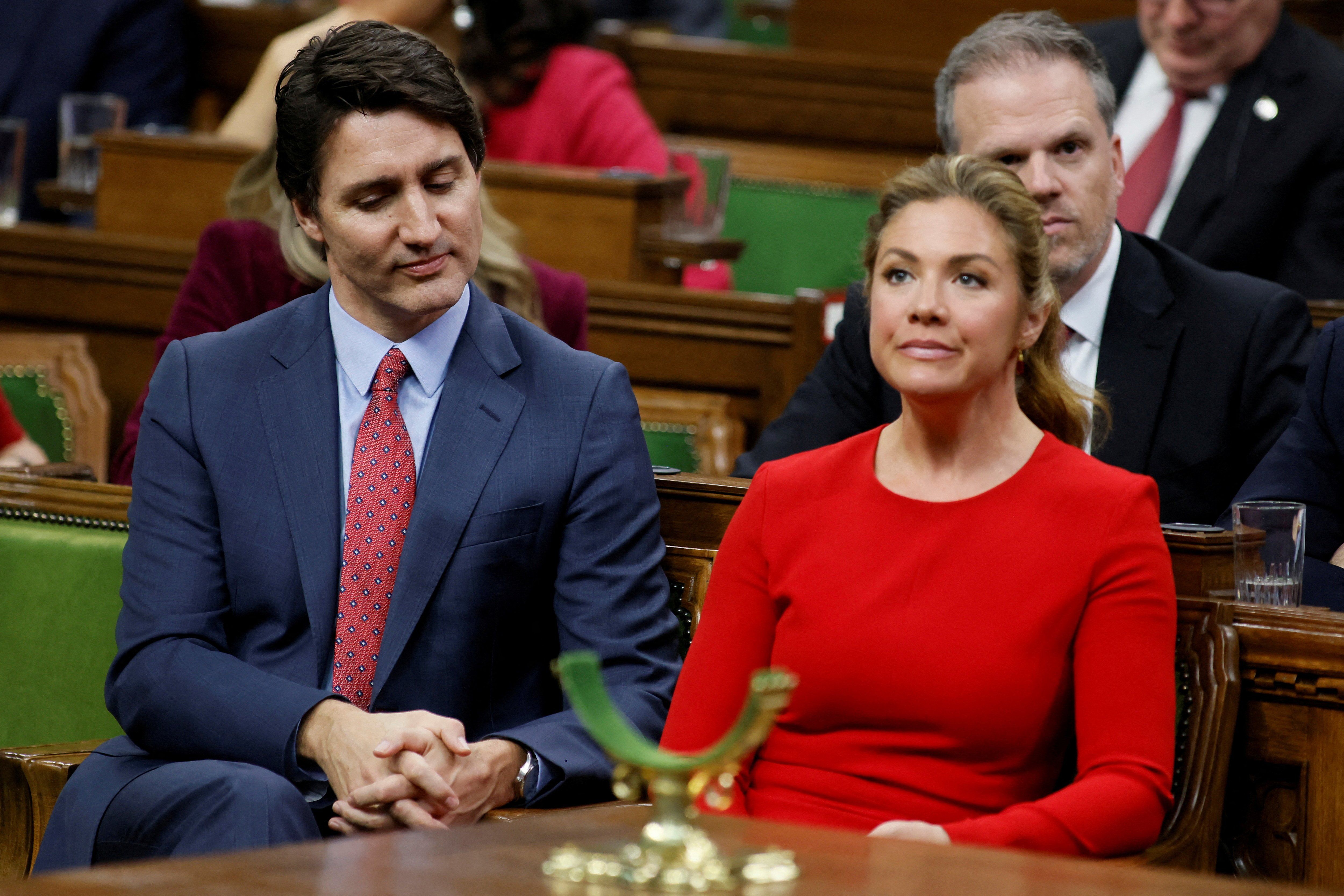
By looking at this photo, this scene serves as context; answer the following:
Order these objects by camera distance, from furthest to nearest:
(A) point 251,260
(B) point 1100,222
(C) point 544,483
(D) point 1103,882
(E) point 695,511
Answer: (A) point 251,260 < (B) point 1100,222 < (E) point 695,511 < (C) point 544,483 < (D) point 1103,882

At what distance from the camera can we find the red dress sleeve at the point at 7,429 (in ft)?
9.84

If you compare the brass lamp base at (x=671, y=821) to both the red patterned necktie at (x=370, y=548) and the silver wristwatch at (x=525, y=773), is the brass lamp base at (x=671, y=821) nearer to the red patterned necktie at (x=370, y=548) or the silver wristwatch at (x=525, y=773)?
the silver wristwatch at (x=525, y=773)

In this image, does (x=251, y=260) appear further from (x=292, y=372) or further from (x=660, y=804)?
(x=660, y=804)

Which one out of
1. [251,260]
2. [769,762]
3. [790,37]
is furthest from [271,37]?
[769,762]

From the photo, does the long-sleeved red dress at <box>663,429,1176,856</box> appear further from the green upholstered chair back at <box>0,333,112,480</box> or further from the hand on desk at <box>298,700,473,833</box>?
the green upholstered chair back at <box>0,333,112,480</box>

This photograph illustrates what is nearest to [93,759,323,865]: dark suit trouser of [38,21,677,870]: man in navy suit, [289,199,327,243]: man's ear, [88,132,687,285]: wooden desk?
[38,21,677,870]: man in navy suit

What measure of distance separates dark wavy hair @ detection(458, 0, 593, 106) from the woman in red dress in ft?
7.23

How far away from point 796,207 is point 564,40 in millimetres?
651

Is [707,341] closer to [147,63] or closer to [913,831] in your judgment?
[913,831]

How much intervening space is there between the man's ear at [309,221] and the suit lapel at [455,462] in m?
0.21

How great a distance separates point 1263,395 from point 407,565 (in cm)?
115

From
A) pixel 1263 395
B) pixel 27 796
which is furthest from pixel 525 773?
pixel 1263 395

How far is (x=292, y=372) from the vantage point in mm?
2033

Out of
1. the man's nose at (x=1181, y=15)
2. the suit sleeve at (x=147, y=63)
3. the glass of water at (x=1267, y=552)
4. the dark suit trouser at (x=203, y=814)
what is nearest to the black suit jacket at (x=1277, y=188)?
the man's nose at (x=1181, y=15)
